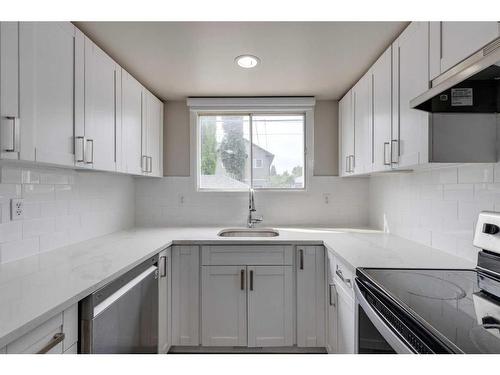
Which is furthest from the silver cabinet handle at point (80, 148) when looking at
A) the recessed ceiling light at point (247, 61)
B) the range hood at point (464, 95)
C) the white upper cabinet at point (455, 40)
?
the white upper cabinet at point (455, 40)

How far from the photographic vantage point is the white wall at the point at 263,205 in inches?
114

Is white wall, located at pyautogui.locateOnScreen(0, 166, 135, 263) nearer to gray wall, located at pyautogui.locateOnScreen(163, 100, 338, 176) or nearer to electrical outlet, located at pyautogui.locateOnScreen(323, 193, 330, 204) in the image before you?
gray wall, located at pyautogui.locateOnScreen(163, 100, 338, 176)

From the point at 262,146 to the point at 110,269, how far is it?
78.8 inches

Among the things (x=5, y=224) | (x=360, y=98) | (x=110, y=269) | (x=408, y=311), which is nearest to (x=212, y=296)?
→ (x=110, y=269)

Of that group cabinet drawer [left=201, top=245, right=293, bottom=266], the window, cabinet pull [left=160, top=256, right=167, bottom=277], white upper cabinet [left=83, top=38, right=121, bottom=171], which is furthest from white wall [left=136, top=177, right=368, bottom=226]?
white upper cabinet [left=83, top=38, right=121, bottom=171]

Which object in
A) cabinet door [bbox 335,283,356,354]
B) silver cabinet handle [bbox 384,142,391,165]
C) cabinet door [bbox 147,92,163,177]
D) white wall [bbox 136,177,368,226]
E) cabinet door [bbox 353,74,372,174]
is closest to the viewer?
cabinet door [bbox 335,283,356,354]

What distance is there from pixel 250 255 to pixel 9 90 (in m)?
1.65

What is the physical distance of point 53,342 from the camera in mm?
959

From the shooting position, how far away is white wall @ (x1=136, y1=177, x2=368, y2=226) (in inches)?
114

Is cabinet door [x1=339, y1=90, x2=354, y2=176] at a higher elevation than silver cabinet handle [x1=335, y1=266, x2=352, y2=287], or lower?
higher

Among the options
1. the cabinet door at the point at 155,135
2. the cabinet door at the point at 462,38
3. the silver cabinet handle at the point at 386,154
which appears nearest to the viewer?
the cabinet door at the point at 462,38

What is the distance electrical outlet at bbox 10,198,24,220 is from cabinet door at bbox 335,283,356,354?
184cm

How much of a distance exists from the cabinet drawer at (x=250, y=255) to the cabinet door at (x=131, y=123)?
855 millimetres

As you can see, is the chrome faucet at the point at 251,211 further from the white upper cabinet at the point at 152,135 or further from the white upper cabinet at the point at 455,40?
the white upper cabinet at the point at 455,40
